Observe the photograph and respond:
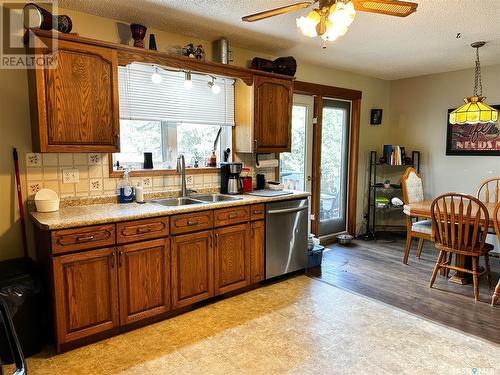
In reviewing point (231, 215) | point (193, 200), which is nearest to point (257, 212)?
point (231, 215)

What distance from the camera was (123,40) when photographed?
2904mm

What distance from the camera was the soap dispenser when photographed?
2.87m

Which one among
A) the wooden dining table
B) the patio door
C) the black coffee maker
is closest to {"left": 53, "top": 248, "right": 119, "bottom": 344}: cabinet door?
the black coffee maker

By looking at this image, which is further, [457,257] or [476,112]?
[476,112]

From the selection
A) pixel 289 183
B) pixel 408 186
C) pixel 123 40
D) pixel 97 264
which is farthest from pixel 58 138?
pixel 408 186

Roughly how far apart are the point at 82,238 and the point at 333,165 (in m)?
3.68

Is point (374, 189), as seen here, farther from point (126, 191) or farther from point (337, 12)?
point (337, 12)

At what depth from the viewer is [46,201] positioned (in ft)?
8.04

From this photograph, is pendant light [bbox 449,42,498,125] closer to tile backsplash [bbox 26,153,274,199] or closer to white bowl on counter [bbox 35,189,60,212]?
tile backsplash [bbox 26,153,274,199]

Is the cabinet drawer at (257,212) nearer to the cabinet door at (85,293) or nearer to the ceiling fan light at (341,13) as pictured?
the cabinet door at (85,293)

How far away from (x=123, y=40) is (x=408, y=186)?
3506 mm

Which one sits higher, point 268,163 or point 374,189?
point 268,163

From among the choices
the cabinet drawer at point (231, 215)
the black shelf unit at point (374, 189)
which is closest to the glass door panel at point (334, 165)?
the black shelf unit at point (374, 189)

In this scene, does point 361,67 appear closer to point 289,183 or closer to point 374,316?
point 289,183
